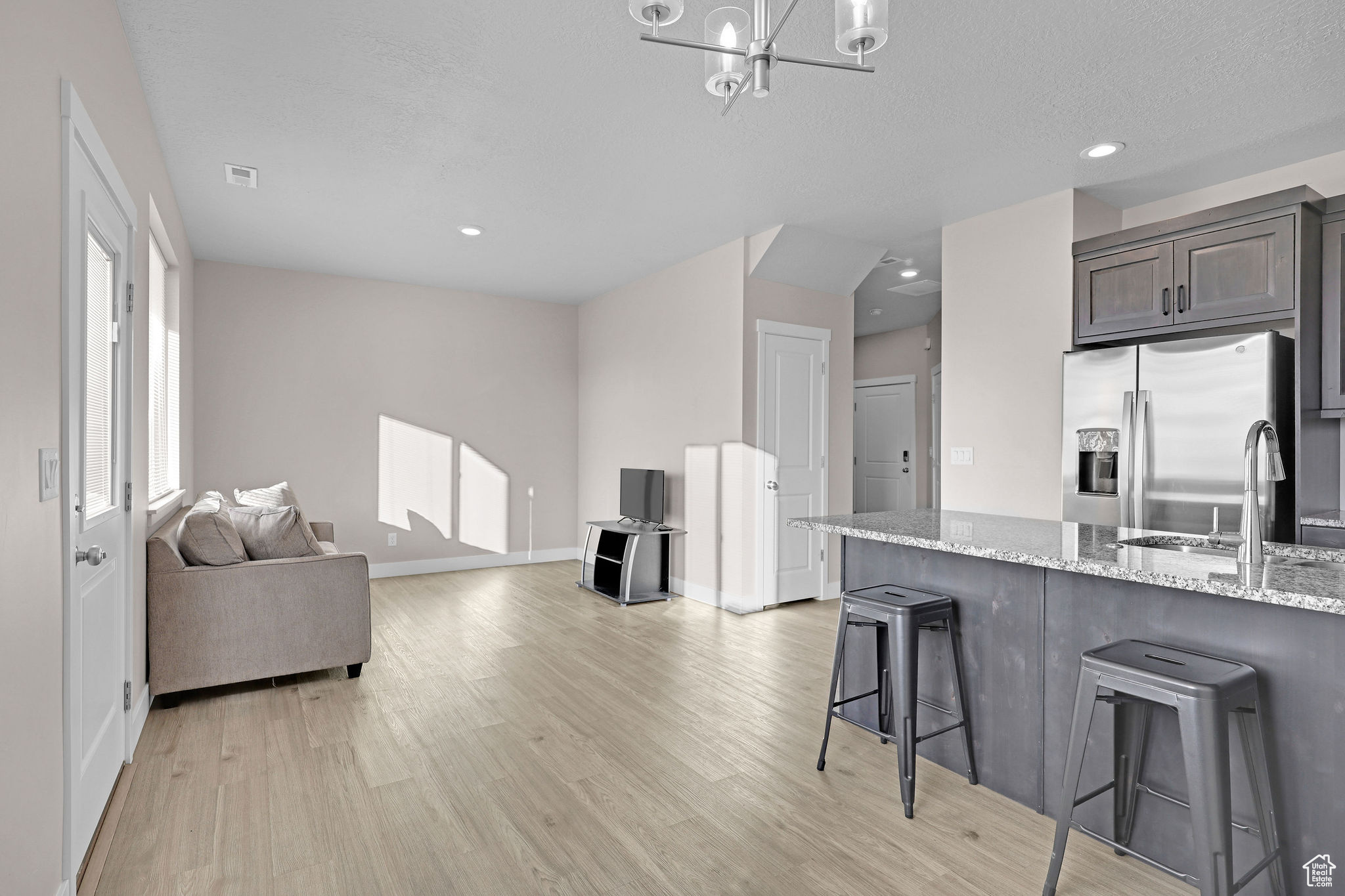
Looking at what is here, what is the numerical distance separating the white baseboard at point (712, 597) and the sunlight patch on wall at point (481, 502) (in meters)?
1.94

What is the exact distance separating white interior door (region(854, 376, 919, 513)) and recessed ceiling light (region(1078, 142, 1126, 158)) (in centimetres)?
464

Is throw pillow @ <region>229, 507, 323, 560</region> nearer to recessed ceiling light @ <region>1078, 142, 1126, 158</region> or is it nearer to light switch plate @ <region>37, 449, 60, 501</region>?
light switch plate @ <region>37, 449, 60, 501</region>

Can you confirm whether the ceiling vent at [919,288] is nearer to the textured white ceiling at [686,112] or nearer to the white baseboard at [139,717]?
the textured white ceiling at [686,112]

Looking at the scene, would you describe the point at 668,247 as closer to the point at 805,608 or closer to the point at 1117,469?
the point at 805,608

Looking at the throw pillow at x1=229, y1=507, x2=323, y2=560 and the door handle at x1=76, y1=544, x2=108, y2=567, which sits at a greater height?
the door handle at x1=76, y1=544, x2=108, y2=567

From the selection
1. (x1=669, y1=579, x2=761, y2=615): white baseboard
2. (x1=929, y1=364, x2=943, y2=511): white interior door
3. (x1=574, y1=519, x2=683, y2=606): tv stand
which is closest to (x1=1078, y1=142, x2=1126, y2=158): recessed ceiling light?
(x1=669, y1=579, x2=761, y2=615): white baseboard

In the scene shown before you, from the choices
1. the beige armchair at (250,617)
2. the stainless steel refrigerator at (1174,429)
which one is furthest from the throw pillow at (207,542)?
the stainless steel refrigerator at (1174,429)

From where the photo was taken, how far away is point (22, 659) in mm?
1448

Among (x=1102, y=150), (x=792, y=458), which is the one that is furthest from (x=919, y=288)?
(x=1102, y=150)

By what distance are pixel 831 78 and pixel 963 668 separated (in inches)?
90.2

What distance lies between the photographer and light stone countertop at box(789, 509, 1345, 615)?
1.58 m

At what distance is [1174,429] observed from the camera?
3279 millimetres

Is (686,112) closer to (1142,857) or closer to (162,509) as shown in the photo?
(1142,857)

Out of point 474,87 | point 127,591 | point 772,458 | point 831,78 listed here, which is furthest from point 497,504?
point 831,78
